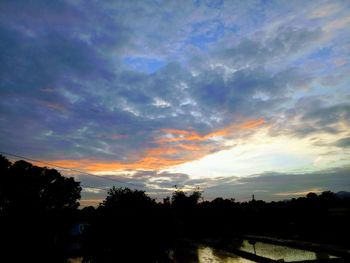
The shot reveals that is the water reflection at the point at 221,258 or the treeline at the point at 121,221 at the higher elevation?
the treeline at the point at 121,221

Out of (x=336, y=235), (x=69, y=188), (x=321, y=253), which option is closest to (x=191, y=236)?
(x=69, y=188)

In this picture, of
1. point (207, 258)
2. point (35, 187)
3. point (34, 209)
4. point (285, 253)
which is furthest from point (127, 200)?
point (35, 187)

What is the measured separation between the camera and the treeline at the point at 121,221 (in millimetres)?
20250

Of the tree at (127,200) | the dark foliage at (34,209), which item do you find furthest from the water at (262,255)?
the tree at (127,200)

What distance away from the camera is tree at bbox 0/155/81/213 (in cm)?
5288

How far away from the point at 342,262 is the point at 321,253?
13.2m

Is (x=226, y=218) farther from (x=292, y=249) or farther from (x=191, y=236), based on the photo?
(x=292, y=249)

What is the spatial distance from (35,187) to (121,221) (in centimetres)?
4457

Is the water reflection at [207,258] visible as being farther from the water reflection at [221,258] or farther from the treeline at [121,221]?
the treeline at [121,221]

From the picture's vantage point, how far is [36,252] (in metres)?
25.6

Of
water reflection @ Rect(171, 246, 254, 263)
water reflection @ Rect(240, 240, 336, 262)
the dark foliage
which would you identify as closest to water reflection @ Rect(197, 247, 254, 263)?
water reflection @ Rect(171, 246, 254, 263)

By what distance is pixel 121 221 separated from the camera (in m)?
20.4

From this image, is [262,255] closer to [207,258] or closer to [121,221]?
[207,258]

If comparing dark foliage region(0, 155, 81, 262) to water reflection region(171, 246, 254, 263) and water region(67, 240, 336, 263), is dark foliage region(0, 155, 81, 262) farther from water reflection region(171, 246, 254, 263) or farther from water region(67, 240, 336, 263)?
water reflection region(171, 246, 254, 263)
